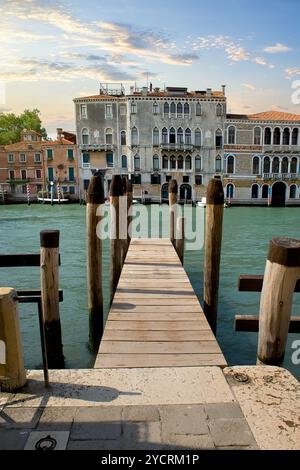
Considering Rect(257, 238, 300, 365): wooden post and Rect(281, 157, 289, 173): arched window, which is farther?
Rect(281, 157, 289, 173): arched window

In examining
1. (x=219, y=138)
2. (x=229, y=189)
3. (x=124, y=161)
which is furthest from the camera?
(x=124, y=161)

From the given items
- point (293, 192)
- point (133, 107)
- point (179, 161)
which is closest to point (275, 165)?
point (293, 192)

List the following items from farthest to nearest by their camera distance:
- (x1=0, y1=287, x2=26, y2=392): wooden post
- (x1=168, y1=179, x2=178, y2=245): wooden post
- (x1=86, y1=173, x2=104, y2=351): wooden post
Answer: (x1=168, y1=179, x2=178, y2=245): wooden post < (x1=86, y1=173, x2=104, y2=351): wooden post < (x1=0, y1=287, x2=26, y2=392): wooden post

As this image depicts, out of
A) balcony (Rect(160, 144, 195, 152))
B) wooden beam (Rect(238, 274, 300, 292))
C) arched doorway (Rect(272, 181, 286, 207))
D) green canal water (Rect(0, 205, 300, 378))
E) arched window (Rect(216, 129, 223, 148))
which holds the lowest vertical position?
green canal water (Rect(0, 205, 300, 378))

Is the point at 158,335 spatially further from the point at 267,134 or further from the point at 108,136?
the point at 267,134

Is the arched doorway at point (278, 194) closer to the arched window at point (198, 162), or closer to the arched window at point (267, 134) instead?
the arched window at point (267, 134)

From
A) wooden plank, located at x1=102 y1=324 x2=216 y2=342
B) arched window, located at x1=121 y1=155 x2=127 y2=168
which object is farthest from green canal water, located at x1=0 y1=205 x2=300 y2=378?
arched window, located at x1=121 y1=155 x2=127 y2=168

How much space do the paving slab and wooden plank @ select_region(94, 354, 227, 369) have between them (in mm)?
447

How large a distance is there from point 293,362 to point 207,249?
2.38 metres

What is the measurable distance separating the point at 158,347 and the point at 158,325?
1.87ft

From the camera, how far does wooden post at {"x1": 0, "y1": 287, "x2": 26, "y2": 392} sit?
2.19 metres

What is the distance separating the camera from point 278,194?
37188mm

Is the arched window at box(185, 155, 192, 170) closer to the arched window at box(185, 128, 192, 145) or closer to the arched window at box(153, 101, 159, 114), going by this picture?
the arched window at box(185, 128, 192, 145)

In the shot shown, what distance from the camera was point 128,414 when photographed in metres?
2.16
